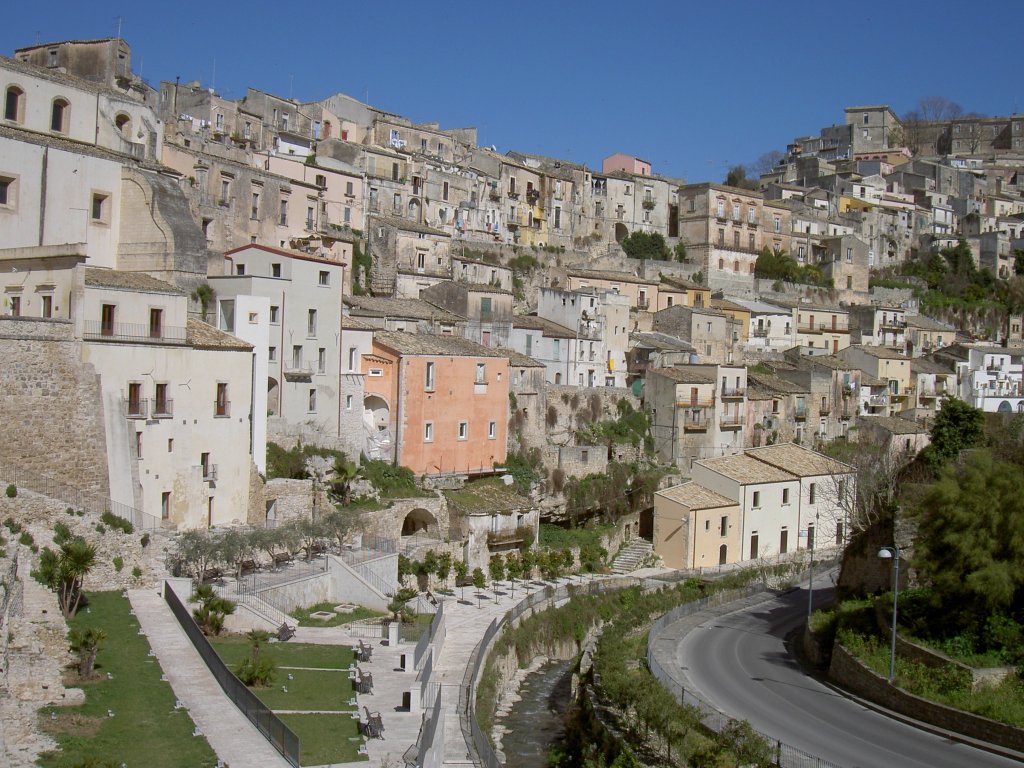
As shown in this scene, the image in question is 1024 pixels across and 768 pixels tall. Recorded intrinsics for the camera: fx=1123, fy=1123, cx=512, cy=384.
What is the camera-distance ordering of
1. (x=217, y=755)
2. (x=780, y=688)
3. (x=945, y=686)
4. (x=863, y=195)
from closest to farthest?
(x=217, y=755) → (x=945, y=686) → (x=780, y=688) → (x=863, y=195)

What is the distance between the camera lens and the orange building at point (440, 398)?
41125mm

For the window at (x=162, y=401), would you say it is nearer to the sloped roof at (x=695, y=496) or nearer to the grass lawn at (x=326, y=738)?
the grass lawn at (x=326, y=738)

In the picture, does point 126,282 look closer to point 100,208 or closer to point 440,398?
point 100,208

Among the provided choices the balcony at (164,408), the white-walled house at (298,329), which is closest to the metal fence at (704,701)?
the white-walled house at (298,329)

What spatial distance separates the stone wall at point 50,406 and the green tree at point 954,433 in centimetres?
2871

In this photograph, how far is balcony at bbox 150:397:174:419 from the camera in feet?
99.8

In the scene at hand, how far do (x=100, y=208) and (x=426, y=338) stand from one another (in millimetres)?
13275

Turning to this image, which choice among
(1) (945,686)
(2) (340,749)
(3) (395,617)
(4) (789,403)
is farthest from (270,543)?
(4) (789,403)

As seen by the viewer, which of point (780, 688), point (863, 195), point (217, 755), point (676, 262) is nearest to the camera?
point (217, 755)

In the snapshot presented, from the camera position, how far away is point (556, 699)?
103 ft

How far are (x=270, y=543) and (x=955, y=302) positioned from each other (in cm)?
6542

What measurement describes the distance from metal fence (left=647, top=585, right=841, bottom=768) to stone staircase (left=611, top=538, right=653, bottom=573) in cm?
456

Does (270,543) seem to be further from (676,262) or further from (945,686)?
(676,262)

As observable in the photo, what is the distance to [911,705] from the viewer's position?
25.6m
